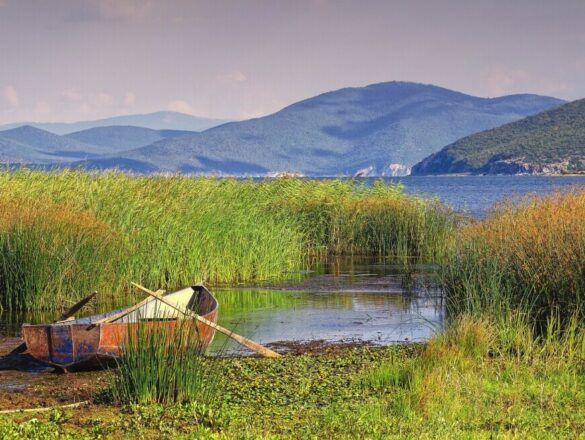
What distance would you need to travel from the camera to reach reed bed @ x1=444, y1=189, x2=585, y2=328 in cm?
1502

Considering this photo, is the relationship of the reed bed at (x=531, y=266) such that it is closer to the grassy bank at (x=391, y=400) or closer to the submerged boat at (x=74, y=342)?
the grassy bank at (x=391, y=400)

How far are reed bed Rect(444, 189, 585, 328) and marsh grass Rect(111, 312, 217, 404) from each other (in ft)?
17.2

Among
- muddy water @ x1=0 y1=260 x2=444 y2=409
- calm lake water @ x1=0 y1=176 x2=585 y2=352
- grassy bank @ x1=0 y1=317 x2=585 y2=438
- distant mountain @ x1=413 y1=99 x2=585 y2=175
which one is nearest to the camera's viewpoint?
grassy bank @ x1=0 y1=317 x2=585 y2=438

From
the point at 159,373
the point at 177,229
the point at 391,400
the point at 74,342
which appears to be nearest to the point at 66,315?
the point at 74,342

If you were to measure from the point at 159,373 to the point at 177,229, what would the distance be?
12.9m

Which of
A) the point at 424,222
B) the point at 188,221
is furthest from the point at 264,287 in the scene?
the point at 424,222

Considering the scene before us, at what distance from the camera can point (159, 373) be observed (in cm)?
1091

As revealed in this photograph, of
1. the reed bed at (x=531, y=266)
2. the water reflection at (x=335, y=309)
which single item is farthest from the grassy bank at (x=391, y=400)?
the water reflection at (x=335, y=309)

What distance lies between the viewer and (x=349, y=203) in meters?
32.8

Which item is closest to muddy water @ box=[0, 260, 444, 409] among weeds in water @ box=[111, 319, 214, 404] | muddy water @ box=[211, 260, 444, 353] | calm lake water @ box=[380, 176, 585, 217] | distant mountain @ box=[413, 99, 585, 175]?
muddy water @ box=[211, 260, 444, 353]

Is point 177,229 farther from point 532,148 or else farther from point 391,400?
point 532,148

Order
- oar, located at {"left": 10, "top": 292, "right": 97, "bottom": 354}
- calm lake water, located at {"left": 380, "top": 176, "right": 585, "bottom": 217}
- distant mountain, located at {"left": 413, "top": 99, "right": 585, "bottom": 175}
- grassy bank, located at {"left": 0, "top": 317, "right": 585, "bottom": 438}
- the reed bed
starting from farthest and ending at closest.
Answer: distant mountain, located at {"left": 413, "top": 99, "right": 585, "bottom": 175} < calm lake water, located at {"left": 380, "top": 176, "right": 585, "bottom": 217} < the reed bed < oar, located at {"left": 10, "top": 292, "right": 97, "bottom": 354} < grassy bank, located at {"left": 0, "top": 317, "right": 585, "bottom": 438}

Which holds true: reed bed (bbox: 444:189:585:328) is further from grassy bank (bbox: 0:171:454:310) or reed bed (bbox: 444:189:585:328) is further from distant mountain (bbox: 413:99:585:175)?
distant mountain (bbox: 413:99:585:175)

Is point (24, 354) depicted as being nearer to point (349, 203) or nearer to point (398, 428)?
point (398, 428)
